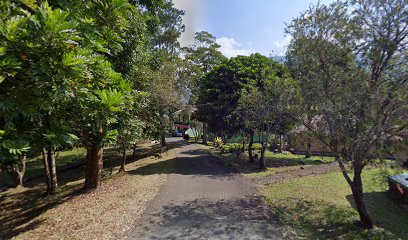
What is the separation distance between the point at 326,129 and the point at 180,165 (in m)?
12.8

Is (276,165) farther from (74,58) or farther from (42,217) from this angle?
(74,58)

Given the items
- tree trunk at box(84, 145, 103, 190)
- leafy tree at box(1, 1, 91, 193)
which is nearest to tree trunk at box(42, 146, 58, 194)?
tree trunk at box(84, 145, 103, 190)

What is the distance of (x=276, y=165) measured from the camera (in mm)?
18484

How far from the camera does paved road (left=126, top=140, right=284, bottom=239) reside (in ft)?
24.8

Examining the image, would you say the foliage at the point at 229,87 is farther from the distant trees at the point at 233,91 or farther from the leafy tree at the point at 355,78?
the leafy tree at the point at 355,78

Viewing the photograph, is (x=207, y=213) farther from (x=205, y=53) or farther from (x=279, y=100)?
(x=205, y=53)

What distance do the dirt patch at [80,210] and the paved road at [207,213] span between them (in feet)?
2.22

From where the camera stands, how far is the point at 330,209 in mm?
9641

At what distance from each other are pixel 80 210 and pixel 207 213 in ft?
16.8

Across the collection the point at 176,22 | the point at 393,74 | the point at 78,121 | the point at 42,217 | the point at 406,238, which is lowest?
the point at 42,217

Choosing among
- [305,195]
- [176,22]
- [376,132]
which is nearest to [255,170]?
[305,195]

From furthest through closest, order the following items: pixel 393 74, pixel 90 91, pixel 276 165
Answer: pixel 276 165 < pixel 393 74 < pixel 90 91

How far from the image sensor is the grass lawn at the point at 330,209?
7680 mm

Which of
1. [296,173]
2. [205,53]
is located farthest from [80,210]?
[205,53]
